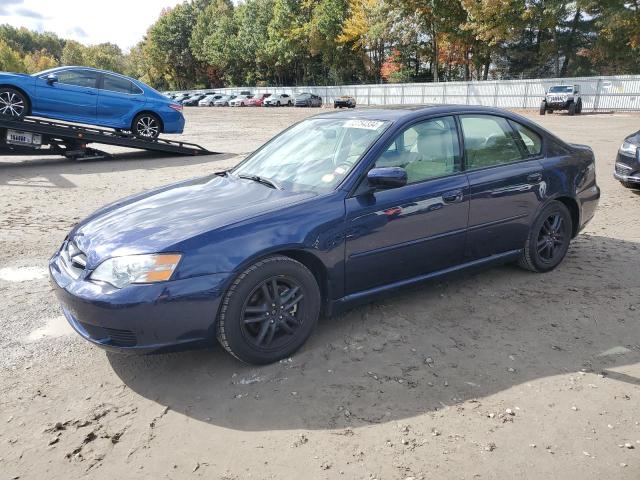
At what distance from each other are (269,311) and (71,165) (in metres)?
10.2

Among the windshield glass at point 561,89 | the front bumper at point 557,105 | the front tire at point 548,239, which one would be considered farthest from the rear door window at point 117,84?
the windshield glass at point 561,89

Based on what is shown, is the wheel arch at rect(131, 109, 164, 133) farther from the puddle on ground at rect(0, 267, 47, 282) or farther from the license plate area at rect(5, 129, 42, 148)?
the puddle on ground at rect(0, 267, 47, 282)

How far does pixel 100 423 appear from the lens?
9.28 ft

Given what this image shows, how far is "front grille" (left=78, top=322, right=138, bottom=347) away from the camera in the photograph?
2943 millimetres

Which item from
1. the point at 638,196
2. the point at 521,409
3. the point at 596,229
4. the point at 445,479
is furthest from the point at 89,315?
the point at 638,196

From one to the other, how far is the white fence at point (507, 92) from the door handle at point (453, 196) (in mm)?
29158

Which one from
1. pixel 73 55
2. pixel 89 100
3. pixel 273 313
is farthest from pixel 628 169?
pixel 73 55

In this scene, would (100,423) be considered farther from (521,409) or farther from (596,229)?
(596,229)

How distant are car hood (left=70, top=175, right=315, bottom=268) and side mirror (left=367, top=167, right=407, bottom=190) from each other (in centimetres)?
43

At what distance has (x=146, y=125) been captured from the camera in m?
12.8

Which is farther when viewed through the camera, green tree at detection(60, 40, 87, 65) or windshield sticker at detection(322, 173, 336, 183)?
green tree at detection(60, 40, 87, 65)

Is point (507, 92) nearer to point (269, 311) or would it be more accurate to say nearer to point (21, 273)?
point (21, 273)

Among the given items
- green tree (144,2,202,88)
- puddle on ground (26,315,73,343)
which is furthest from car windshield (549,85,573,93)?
green tree (144,2,202,88)

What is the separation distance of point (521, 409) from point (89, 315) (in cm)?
244
